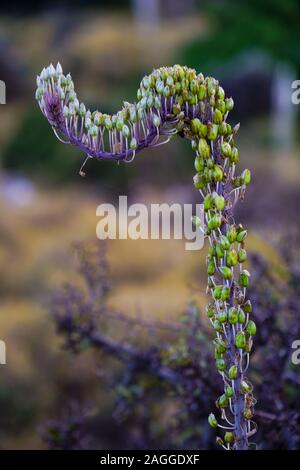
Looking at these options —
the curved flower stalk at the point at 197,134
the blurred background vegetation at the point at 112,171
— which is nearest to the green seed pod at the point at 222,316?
the curved flower stalk at the point at 197,134

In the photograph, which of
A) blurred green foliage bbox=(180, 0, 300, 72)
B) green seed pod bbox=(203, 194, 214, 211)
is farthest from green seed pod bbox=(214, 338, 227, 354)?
blurred green foliage bbox=(180, 0, 300, 72)

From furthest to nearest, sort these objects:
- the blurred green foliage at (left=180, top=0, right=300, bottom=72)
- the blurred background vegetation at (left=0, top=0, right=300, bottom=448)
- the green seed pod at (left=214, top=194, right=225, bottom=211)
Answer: the blurred green foliage at (left=180, top=0, right=300, bottom=72), the blurred background vegetation at (left=0, top=0, right=300, bottom=448), the green seed pod at (left=214, top=194, right=225, bottom=211)

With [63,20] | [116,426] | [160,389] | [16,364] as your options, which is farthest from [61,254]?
[63,20]

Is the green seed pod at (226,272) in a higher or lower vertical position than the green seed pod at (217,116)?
lower

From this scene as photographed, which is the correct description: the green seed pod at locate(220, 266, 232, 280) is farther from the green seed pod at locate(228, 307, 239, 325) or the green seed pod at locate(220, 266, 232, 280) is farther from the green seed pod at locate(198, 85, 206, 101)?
the green seed pod at locate(198, 85, 206, 101)

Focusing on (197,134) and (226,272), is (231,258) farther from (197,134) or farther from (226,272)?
(197,134)

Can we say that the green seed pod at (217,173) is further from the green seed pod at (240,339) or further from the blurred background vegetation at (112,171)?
the blurred background vegetation at (112,171)

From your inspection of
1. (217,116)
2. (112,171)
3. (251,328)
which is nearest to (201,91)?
(217,116)

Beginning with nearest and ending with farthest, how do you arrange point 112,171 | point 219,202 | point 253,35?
1. point 219,202
2. point 253,35
3. point 112,171

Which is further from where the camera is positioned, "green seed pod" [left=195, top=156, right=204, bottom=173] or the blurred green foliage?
the blurred green foliage
